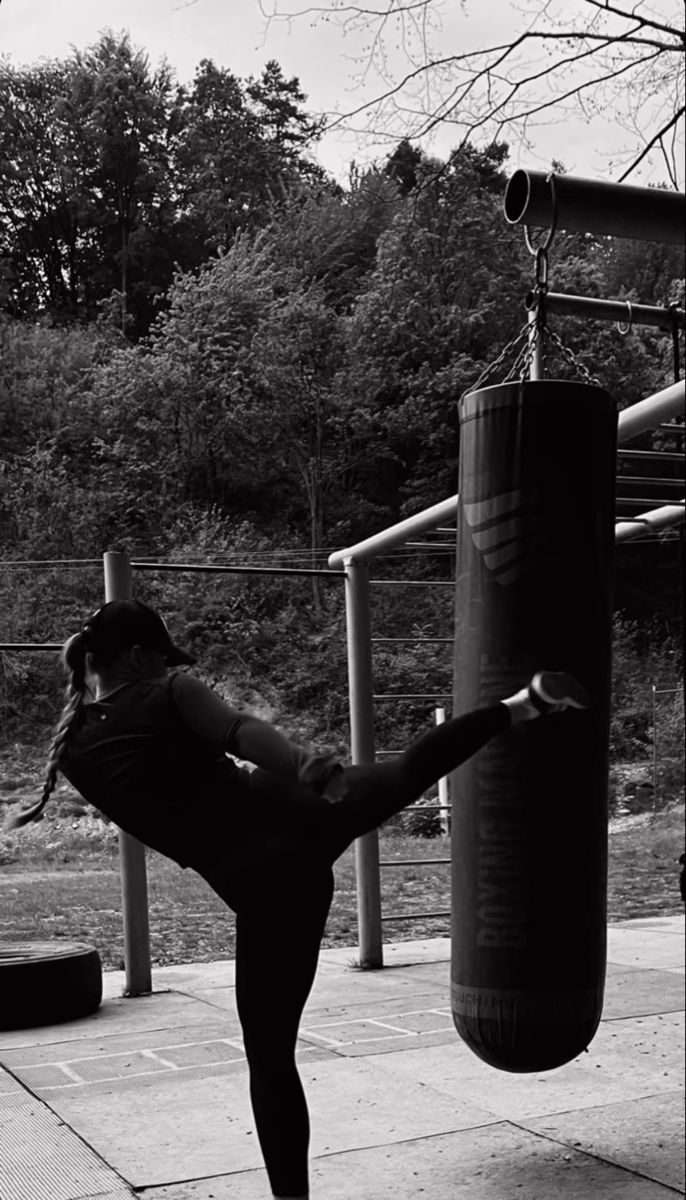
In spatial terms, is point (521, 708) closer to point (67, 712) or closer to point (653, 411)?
point (67, 712)

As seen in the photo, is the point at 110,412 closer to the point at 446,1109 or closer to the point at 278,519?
the point at 278,519

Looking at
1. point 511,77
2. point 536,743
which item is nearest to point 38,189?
point 511,77

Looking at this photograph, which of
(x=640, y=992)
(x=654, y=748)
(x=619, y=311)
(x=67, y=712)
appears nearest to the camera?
(x=67, y=712)

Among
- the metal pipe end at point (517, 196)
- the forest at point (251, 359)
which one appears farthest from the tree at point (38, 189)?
the metal pipe end at point (517, 196)

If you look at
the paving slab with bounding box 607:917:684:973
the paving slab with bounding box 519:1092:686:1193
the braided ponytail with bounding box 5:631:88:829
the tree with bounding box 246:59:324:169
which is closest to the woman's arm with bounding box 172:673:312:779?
the braided ponytail with bounding box 5:631:88:829

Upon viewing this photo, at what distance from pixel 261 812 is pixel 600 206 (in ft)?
4.70

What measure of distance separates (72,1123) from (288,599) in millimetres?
9408

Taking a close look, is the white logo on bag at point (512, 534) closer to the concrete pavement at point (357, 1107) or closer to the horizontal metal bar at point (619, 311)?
the horizontal metal bar at point (619, 311)

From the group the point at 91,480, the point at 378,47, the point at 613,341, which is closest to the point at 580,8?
the point at 378,47

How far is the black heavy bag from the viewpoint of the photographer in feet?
8.29

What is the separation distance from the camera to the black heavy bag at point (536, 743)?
8.29 ft

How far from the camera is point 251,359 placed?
1361 cm

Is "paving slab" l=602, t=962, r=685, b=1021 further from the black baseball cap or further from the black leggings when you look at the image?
the black baseball cap

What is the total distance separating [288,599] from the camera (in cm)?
1270
